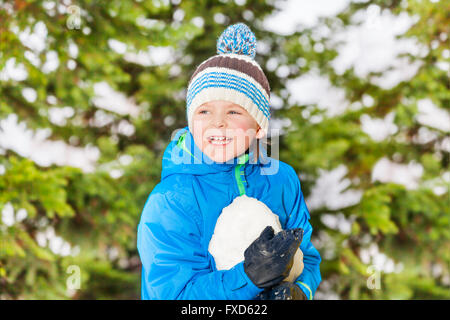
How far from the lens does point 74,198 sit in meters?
2.99

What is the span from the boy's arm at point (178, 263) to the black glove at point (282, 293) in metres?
0.03

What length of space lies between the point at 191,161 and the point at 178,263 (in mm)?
271

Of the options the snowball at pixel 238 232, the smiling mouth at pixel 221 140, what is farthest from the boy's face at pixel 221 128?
the snowball at pixel 238 232

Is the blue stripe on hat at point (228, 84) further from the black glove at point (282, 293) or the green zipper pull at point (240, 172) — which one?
the black glove at point (282, 293)

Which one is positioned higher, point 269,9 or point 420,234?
point 269,9

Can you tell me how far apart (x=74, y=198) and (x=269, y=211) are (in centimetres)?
218

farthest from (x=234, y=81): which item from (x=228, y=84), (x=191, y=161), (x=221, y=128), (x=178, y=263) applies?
(x=178, y=263)

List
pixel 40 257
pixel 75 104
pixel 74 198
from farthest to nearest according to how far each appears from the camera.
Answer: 1. pixel 75 104
2. pixel 74 198
3. pixel 40 257

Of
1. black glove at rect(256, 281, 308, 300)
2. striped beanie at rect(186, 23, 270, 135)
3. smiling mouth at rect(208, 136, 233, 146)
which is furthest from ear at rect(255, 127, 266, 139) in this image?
black glove at rect(256, 281, 308, 300)

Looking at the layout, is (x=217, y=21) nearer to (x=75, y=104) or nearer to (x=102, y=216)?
(x=75, y=104)

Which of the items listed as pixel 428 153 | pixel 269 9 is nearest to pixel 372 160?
pixel 428 153

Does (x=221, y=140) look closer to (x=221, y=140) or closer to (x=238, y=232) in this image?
(x=221, y=140)

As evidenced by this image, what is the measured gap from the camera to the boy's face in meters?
1.13

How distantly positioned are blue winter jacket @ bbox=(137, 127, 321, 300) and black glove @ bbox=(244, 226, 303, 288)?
26 mm
